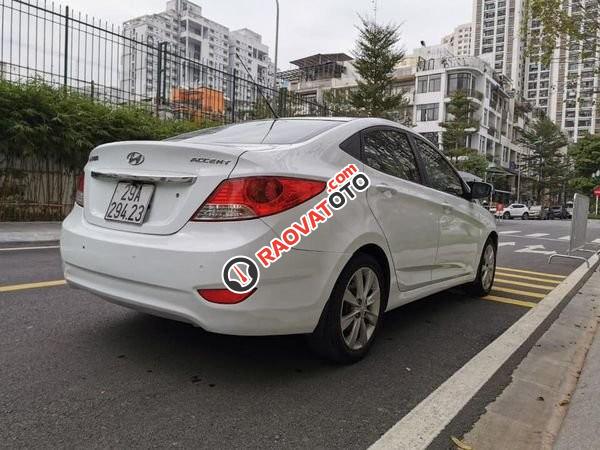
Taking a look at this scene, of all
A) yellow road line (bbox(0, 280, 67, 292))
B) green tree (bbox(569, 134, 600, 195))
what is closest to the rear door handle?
yellow road line (bbox(0, 280, 67, 292))

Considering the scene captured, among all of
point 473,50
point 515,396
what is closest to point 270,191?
point 515,396

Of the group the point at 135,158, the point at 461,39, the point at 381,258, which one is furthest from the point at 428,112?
the point at 461,39

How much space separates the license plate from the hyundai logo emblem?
12cm

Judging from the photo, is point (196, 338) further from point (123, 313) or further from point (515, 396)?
point (515, 396)

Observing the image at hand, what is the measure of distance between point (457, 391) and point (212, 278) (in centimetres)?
152

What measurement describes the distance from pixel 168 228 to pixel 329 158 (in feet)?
3.38

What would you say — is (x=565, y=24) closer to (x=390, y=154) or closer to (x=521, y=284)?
(x=521, y=284)

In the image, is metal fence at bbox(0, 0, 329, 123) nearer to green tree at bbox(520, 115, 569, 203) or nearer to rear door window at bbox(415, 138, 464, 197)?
rear door window at bbox(415, 138, 464, 197)

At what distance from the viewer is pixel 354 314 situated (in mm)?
3193

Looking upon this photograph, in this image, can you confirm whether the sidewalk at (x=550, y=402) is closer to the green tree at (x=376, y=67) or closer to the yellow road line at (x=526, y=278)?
the yellow road line at (x=526, y=278)

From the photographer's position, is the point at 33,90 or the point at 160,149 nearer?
the point at 160,149

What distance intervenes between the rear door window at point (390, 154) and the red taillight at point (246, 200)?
0.93 metres

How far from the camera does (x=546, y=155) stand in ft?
225

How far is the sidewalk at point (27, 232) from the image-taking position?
28.0 feet
